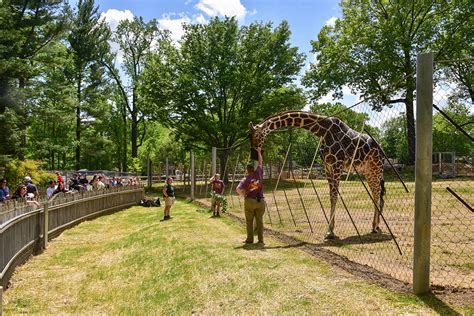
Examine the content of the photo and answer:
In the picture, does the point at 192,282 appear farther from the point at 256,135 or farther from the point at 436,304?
the point at 256,135

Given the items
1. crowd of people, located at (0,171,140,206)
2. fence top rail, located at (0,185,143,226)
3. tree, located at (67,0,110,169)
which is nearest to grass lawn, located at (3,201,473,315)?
fence top rail, located at (0,185,143,226)

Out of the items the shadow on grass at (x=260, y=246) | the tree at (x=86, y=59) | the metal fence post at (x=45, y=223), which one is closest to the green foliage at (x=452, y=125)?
the shadow on grass at (x=260, y=246)

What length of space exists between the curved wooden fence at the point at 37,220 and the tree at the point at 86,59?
21.8 m

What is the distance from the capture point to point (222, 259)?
26.3 feet

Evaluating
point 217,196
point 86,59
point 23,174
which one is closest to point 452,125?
point 217,196

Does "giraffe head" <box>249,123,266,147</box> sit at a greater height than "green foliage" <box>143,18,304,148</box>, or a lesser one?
lesser

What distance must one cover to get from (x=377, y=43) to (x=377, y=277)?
2951 cm

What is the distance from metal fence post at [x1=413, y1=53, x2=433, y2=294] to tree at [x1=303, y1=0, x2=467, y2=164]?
83.7 ft

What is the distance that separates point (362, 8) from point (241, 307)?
115 ft

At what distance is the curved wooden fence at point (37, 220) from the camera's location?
8.36 metres

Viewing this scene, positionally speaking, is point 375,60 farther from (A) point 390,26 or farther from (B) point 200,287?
(B) point 200,287

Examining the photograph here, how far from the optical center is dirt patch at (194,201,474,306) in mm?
5191

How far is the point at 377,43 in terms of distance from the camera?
32.6m

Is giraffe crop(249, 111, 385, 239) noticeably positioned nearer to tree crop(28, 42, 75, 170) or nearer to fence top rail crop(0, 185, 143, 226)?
fence top rail crop(0, 185, 143, 226)
